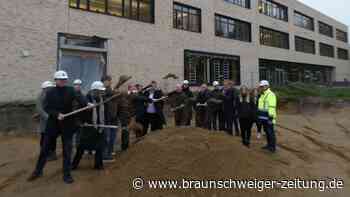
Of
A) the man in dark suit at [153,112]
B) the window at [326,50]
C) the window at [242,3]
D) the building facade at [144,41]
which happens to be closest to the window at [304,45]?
the building facade at [144,41]

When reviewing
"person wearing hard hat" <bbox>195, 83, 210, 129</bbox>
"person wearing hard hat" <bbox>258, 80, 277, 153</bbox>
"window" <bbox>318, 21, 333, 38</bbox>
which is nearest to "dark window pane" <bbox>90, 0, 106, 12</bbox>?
"person wearing hard hat" <bbox>195, 83, 210, 129</bbox>

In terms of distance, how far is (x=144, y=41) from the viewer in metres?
15.8

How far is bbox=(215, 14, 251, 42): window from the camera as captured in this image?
21.5m

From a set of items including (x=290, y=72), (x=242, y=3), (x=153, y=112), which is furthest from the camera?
(x=290, y=72)

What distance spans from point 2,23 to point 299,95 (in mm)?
18614

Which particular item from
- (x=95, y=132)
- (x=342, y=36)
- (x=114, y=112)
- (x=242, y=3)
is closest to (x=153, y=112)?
(x=114, y=112)

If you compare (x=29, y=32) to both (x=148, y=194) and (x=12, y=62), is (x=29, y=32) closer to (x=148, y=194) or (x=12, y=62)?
(x=12, y=62)

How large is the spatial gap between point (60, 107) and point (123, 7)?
11281 mm

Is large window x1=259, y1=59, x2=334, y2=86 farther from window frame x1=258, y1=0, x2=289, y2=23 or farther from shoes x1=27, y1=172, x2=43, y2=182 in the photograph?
shoes x1=27, y1=172, x2=43, y2=182

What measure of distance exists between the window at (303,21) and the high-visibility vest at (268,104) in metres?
28.8

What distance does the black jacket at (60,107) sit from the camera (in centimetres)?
535

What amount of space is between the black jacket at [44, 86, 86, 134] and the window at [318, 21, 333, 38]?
41242 millimetres

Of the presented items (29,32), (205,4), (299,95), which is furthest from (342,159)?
(205,4)

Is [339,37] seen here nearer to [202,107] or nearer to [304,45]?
[304,45]
